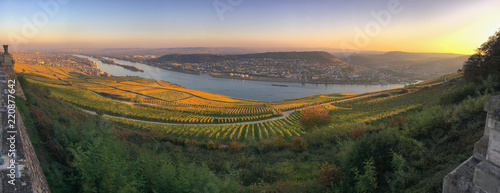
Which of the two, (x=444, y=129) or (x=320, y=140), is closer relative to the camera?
(x=444, y=129)

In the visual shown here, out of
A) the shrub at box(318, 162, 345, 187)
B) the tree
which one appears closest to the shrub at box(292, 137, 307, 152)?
the shrub at box(318, 162, 345, 187)

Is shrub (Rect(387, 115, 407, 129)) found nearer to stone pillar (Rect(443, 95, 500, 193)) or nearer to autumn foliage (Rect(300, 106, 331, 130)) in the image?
stone pillar (Rect(443, 95, 500, 193))

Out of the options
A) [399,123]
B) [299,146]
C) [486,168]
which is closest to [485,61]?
[399,123]

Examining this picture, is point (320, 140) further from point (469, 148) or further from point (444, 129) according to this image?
point (469, 148)

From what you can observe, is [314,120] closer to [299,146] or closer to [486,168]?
[299,146]

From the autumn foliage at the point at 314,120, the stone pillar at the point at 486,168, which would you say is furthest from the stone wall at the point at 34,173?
the autumn foliage at the point at 314,120

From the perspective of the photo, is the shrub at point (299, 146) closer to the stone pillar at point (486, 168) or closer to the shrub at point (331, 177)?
the shrub at point (331, 177)

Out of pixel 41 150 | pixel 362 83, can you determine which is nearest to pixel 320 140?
pixel 41 150
